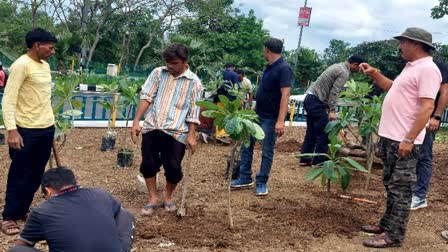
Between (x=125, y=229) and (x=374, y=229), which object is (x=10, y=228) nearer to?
(x=125, y=229)

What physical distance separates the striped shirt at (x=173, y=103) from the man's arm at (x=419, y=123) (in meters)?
1.58

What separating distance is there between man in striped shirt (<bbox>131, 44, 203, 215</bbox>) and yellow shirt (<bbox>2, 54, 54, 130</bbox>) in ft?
2.47

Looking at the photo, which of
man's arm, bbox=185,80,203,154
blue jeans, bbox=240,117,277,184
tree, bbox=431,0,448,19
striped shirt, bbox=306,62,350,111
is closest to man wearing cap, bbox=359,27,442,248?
blue jeans, bbox=240,117,277,184

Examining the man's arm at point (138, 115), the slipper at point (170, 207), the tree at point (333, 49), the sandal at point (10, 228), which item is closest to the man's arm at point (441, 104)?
the slipper at point (170, 207)

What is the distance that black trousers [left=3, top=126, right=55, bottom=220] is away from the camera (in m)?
3.52

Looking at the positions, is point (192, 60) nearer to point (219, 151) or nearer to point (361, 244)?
point (219, 151)

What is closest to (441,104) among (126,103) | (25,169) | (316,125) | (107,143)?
(316,125)

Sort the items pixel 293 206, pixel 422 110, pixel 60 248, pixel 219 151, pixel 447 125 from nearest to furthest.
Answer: pixel 60 248
pixel 422 110
pixel 293 206
pixel 219 151
pixel 447 125

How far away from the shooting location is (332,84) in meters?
5.80

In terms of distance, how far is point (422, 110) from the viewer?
3.32 meters

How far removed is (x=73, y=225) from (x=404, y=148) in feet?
7.28

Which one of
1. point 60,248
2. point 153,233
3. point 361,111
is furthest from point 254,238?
point 361,111

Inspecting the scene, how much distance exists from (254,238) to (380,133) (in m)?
1.20

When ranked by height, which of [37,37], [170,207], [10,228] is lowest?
[10,228]
